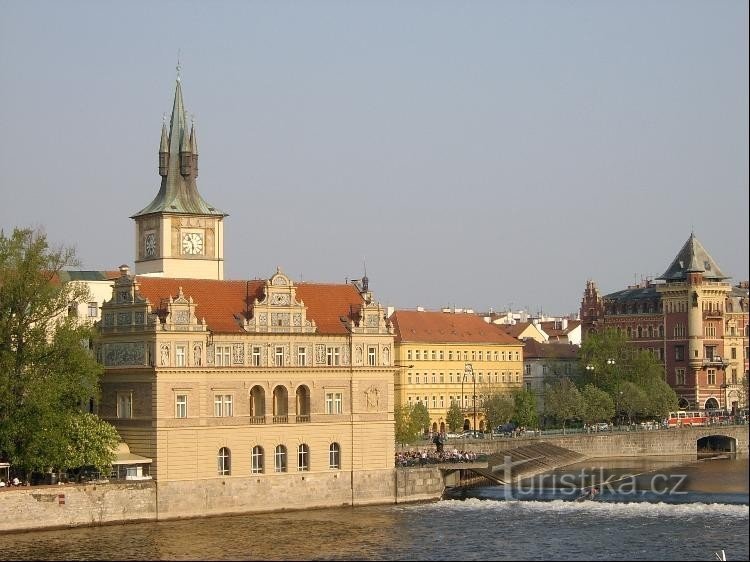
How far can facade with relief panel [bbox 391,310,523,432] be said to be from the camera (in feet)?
432

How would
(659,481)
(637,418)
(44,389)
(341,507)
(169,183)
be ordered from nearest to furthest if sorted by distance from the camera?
(44,389)
(341,507)
(659,481)
(169,183)
(637,418)

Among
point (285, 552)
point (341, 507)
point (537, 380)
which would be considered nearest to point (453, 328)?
point (537, 380)

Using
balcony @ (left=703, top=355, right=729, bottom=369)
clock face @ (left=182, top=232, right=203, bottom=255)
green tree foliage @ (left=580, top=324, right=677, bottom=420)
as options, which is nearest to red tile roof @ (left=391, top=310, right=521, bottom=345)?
green tree foliage @ (left=580, top=324, right=677, bottom=420)

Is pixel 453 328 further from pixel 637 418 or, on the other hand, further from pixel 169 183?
pixel 169 183

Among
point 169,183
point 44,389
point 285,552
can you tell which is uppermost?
point 169,183

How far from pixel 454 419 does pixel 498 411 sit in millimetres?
3355

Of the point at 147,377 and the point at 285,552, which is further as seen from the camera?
the point at 147,377

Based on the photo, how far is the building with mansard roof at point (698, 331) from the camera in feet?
474

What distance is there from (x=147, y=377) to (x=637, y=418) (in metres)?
65.6

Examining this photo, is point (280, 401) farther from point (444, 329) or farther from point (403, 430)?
point (444, 329)

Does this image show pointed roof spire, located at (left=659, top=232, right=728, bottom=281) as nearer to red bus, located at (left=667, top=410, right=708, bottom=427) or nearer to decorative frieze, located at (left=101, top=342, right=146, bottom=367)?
red bus, located at (left=667, top=410, right=708, bottom=427)

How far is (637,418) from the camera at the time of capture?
449 feet

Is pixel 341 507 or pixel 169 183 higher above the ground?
pixel 169 183

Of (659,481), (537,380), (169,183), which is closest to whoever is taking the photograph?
(659,481)
